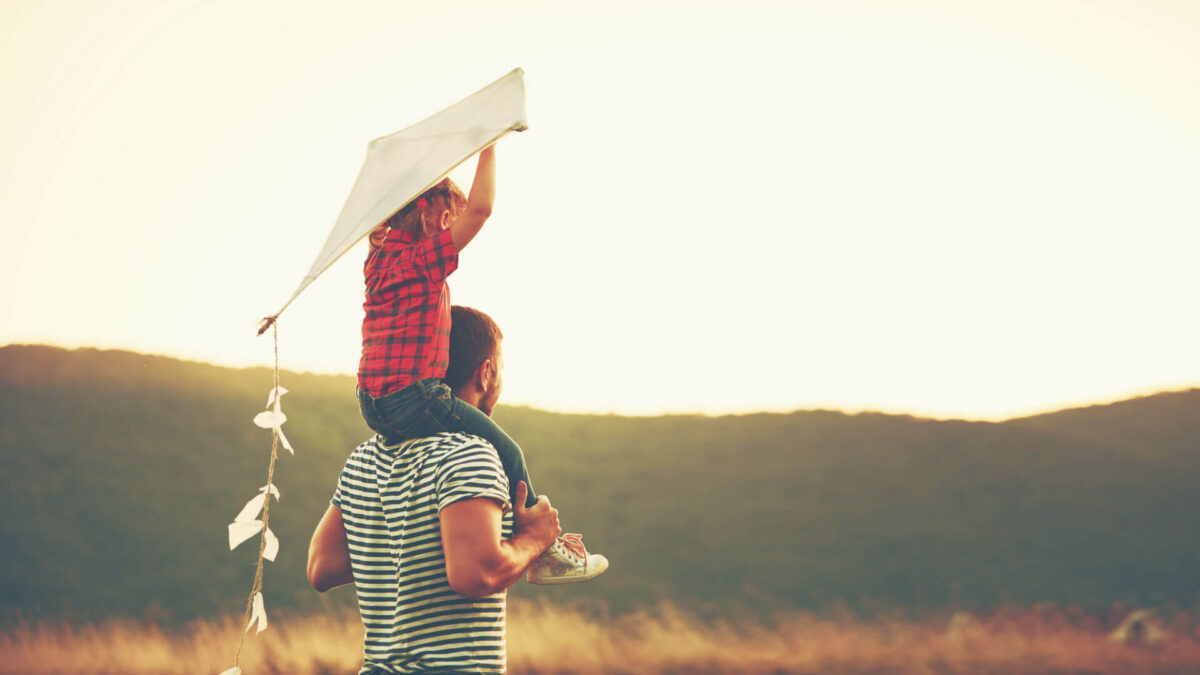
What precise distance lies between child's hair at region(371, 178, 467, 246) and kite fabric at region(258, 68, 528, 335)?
0.27 ft

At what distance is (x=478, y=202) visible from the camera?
1.75m

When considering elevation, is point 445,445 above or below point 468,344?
below

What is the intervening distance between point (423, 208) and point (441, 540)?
2.15 ft

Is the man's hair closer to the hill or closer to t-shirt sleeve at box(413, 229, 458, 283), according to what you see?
t-shirt sleeve at box(413, 229, 458, 283)

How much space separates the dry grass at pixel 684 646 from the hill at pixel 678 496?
0.55 feet

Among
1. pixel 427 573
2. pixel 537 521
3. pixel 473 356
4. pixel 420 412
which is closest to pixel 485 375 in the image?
pixel 473 356

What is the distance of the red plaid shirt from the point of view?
5.77 ft

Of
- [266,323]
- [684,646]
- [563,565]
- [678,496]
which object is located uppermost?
[266,323]

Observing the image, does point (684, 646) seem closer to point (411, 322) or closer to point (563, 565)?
point (563, 565)

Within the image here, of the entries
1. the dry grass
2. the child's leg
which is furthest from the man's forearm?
the dry grass

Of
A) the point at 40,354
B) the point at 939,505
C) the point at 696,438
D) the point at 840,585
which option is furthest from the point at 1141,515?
the point at 40,354

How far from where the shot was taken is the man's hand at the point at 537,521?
179 cm

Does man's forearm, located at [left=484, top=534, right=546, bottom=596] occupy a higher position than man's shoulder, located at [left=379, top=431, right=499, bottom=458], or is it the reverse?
man's shoulder, located at [left=379, top=431, right=499, bottom=458]

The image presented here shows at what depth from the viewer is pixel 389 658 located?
1.71 metres
